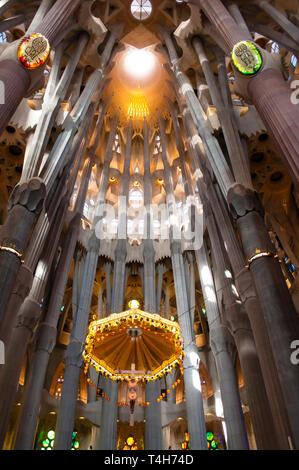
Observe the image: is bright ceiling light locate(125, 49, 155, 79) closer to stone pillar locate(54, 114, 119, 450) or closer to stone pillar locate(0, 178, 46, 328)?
stone pillar locate(54, 114, 119, 450)

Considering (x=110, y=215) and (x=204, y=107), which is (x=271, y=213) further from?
(x=110, y=215)

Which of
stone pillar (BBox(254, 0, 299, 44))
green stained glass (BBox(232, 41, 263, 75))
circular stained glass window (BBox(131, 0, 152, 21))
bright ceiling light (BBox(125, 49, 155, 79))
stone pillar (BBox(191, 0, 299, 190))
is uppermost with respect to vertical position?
bright ceiling light (BBox(125, 49, 155, 79))

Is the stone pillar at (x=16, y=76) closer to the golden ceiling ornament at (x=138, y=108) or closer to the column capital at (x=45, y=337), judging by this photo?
the column capital at (x=45, y=337)

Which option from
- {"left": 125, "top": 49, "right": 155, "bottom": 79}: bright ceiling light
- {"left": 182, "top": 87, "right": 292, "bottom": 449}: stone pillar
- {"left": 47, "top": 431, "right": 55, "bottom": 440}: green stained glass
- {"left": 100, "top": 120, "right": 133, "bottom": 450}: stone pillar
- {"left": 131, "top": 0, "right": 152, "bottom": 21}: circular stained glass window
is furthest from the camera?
{"left": 125, "top": 49, "right": 155, "bottom": 79}: bright ceiling light

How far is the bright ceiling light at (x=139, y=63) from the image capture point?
87.6 ft

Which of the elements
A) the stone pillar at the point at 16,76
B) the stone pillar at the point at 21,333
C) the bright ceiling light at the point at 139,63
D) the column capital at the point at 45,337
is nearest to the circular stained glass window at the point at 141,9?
the bright ceiling light at the point at 139,63

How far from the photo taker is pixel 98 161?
25.0 metres

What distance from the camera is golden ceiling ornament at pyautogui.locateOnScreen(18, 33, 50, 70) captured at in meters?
10.1

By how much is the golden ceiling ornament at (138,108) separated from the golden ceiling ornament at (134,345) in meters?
19.8

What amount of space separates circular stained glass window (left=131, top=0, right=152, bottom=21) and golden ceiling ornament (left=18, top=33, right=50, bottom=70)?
12853mm

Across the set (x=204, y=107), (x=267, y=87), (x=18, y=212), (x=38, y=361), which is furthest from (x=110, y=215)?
(x=267, y=87)

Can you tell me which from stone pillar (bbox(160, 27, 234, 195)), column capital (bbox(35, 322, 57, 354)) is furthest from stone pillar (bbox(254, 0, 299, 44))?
column capital (bbox(35, 322, 57, 354))

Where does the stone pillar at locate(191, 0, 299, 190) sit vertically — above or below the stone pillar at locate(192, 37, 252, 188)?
below

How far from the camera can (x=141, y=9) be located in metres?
21.6
